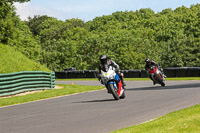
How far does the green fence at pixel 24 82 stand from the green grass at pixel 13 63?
2.67 metres

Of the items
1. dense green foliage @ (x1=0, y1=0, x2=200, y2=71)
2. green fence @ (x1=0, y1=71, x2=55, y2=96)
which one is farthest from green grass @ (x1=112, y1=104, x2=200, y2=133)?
dense green foliage @ (x1=0, y1=0, x2=200, y2=71)

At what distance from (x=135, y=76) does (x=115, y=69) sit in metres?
29.1

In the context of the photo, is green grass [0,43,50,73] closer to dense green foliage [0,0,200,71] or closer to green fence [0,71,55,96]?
green fence [0,71,55,96]

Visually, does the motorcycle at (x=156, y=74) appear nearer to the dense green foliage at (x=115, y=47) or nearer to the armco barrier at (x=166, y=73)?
the armco barrier at (x=166, y=73)

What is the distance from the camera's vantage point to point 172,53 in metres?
71.9

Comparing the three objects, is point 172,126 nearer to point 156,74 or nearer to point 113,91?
point 113,91

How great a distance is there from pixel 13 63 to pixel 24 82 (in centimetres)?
595

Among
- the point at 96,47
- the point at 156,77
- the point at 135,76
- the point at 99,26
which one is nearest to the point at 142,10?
the point at 99,26

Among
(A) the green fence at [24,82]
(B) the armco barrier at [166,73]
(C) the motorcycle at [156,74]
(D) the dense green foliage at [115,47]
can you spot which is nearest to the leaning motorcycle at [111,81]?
(C) the motorcycle at [156,74]

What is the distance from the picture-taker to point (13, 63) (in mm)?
29219

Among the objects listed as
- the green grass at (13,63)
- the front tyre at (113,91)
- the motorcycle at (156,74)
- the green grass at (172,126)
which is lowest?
the green grass at (172,126)

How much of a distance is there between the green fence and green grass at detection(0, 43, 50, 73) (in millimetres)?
2673

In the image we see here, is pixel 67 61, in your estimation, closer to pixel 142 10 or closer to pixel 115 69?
pixel 115 69

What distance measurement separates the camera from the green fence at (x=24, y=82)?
21.9m
